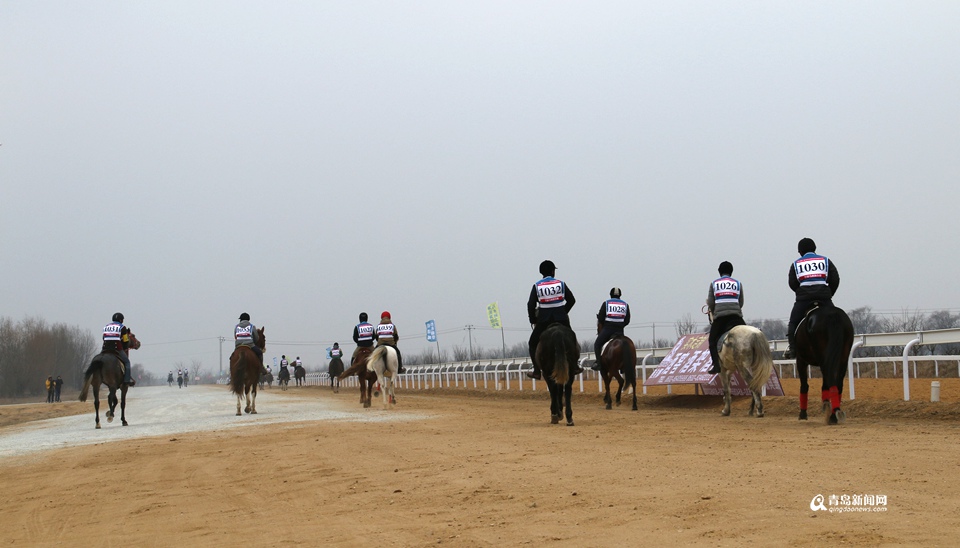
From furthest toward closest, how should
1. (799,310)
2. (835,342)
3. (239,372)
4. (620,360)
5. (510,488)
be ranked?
(239,372) → (620,360) → (799,310) → (835,342) → (510,488)

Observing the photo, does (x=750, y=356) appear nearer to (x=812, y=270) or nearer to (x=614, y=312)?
(x=812, y=270)

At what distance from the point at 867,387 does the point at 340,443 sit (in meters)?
11.8

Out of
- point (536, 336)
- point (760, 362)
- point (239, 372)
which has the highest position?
point (536, 336)

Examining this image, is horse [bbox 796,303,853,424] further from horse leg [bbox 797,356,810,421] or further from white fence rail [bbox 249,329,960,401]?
white fence rail [bbox 249,329,960,401]

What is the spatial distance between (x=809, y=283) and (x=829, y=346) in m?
1.04

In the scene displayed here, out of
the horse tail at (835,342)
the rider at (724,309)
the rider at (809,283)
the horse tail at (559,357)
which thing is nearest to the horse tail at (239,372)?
the horse tail at (559,357)

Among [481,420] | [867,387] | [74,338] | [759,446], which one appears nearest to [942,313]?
[867,387]

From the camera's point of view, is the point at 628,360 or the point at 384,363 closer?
the point at 628,360

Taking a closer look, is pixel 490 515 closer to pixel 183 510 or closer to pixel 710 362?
pixel 183 510

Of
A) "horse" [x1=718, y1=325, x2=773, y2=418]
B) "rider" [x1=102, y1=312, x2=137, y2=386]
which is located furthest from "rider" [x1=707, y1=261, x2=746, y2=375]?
"rider" [x1=102, y1=312, x2=137, y2=386]

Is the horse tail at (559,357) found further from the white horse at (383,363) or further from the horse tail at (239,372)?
Answer: the horse tail at (239,372)

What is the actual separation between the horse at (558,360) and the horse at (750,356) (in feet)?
9.10

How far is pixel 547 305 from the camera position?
47.0 ft

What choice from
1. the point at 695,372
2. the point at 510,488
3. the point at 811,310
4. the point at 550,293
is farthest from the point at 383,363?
the point at 510,488
